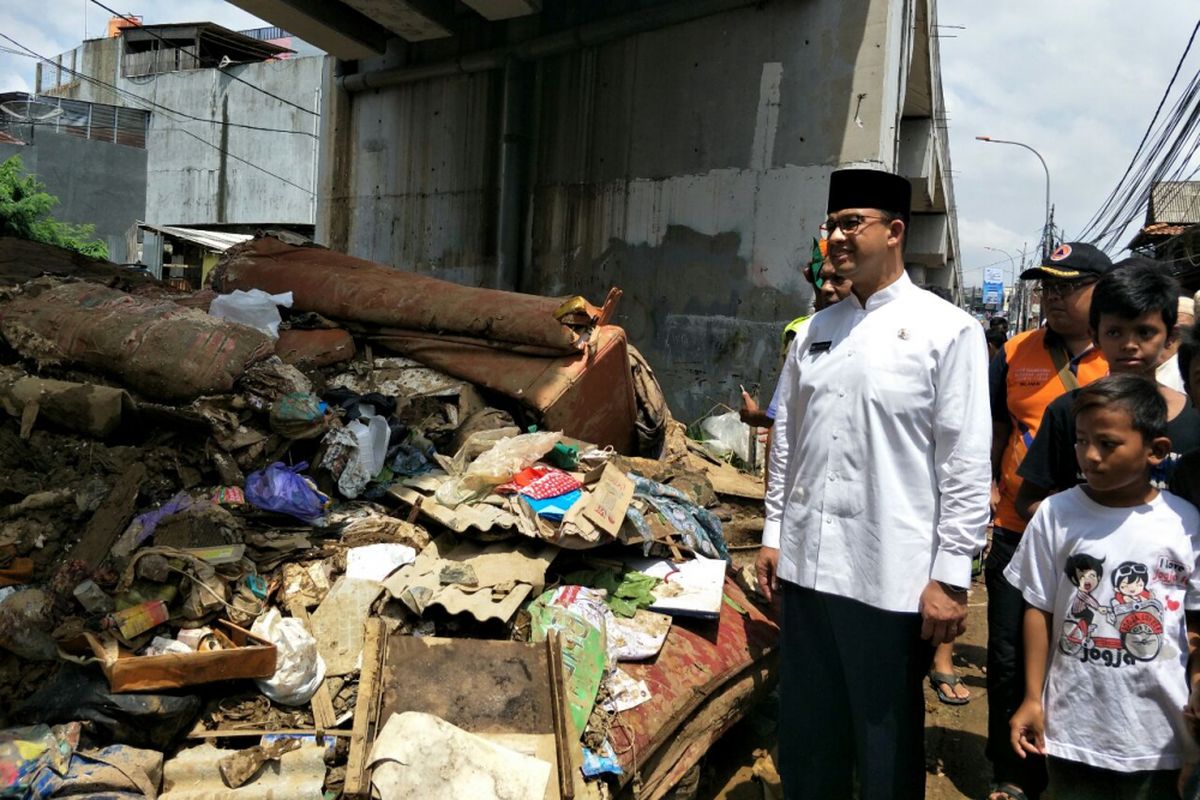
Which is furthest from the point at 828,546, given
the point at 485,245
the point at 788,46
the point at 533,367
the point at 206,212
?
the point at 206,212

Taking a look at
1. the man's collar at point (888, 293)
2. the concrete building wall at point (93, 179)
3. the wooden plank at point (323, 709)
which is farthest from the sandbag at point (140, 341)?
the concrete building wall at point (93, 179)

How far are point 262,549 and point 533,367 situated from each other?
1.72 metres

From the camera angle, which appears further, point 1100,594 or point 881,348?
point 881,348

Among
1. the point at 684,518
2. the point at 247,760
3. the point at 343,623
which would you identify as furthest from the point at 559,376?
the point at 247,760

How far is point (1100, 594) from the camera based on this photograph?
5.86ft

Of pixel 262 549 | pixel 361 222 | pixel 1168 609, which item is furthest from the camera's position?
pixel 361 222

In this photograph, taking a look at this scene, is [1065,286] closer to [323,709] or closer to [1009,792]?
[1009,792]

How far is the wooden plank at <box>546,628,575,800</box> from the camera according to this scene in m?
2.07

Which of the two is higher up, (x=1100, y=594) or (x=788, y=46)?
(x=788, y=46)

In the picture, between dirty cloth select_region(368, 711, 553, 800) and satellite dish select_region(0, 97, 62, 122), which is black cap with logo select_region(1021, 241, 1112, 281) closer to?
dirty cloth select_region(368, 711, 553, 800)

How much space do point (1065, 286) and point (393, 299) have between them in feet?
11.0

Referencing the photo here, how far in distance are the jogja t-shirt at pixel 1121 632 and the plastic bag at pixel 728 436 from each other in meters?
4.19

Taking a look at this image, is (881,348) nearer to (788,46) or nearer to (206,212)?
(788,46)

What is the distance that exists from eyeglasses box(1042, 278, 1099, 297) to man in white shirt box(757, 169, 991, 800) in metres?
0.77
